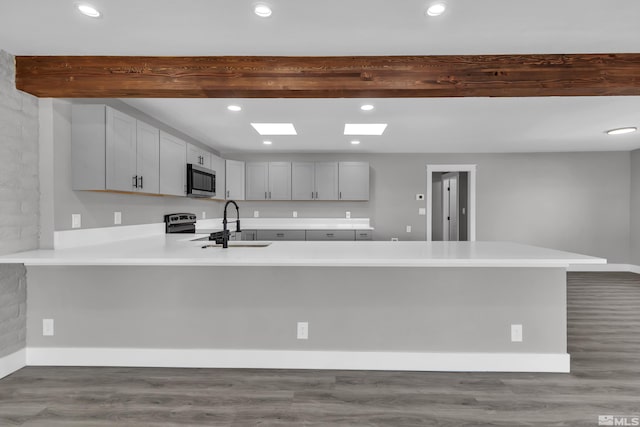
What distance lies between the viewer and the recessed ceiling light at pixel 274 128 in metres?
Answer: 4.29

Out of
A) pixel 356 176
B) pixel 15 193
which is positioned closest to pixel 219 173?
pixel 356 176

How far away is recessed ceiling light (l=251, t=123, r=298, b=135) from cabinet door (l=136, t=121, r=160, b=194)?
3.93ft

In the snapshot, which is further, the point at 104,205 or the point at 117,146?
the point at 104,205

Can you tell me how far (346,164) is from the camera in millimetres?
6082

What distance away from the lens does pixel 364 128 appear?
4.47m

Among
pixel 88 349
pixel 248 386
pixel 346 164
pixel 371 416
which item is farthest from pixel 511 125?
pixel 88 349

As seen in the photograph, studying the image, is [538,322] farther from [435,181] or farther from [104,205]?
[435,181]

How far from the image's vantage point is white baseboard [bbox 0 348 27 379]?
238 centimetres

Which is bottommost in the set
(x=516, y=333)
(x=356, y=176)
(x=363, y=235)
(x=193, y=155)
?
(x=516, y=333)

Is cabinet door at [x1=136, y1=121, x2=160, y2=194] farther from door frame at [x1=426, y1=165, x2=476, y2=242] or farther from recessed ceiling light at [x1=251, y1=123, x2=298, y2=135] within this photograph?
door frame at [x1=426, y1=165, x2=476, y2=242]

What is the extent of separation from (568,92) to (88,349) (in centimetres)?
399
